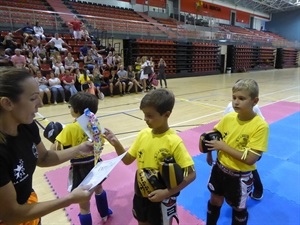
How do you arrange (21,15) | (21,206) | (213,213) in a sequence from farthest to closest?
(21,15), (213,213), (21,206)

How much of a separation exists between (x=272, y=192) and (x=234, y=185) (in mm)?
1505


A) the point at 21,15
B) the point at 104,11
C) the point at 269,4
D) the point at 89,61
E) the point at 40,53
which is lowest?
the point at 89,61

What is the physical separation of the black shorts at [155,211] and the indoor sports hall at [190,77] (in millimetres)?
920

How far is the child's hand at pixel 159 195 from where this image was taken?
154cm

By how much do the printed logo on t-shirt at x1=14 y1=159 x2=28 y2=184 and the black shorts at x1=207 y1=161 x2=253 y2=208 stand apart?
1578 millimetres

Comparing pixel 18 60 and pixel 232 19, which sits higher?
pixel 232 19

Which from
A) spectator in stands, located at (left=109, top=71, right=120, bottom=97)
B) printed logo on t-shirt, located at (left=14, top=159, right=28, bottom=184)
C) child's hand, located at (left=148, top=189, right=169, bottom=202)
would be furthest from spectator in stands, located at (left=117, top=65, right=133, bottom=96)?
printed logo on t-shirt, located at (left=14, top=159, right=28, bottom=184)

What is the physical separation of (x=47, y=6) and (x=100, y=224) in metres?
16.5

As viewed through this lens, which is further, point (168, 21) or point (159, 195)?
point (168, 21)

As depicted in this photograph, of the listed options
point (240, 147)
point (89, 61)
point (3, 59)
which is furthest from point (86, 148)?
point (89, 61)

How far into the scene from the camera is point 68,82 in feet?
28.8

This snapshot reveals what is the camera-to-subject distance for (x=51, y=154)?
5.52 feet

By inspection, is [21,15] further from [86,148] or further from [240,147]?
[240,147]

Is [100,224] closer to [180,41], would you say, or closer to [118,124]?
[118,124]
